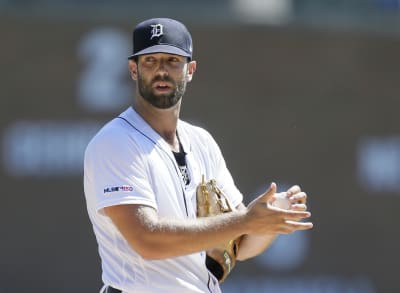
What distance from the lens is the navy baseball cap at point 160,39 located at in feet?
11.4

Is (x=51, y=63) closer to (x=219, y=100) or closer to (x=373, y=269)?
(x=219, y=100)

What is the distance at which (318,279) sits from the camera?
6605mm

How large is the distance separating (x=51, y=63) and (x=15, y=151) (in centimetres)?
62

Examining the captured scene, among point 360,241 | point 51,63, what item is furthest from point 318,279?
point 51,63

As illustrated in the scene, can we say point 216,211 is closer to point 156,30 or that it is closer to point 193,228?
point 193,228

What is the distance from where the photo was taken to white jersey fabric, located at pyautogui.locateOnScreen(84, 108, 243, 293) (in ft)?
10.9

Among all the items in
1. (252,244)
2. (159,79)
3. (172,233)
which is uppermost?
(159,79)

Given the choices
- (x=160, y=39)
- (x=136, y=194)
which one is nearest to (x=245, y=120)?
(x=160, y=39)

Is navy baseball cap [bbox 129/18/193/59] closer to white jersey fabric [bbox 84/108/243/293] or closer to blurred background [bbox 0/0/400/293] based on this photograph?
white jersey fabric [bbox 84/108/243/293]

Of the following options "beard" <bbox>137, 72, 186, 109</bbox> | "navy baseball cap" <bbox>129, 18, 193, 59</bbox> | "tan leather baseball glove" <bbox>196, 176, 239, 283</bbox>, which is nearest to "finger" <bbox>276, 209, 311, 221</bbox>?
"tan leather baseball glove" <bbox>196, 176, 239, 283</bbox>

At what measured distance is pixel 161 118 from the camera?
11.7 ft

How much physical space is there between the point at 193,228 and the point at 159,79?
594mm

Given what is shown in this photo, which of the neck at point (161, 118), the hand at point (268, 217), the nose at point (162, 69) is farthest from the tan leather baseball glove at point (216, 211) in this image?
the nose at point (162, 69)

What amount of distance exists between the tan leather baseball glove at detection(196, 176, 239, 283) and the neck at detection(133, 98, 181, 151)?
199mm
